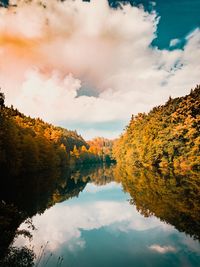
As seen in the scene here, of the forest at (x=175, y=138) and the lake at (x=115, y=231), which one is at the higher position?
the forest at (x=175, y=138)

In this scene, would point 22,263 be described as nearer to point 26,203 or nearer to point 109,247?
point 109,247

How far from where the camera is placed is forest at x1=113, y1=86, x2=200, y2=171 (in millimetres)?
82188

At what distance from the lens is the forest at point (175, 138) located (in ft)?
270

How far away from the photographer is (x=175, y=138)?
8781 centimetres

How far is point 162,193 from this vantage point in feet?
136

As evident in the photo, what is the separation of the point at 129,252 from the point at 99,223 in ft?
33.2

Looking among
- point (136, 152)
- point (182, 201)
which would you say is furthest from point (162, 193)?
point (136, 152)

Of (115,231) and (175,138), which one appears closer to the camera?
(115,231)

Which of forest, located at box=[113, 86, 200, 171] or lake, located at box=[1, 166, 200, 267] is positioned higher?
forest, located at box=[113, 86, 200, 171]

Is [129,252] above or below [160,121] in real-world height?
below

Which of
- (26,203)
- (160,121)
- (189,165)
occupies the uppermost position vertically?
(160,121)

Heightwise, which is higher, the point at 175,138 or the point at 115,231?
the point at 175,138

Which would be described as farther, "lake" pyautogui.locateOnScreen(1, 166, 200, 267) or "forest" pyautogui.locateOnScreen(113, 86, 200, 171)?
"forest" pyautogui.locateOnScreen(113, 86, 200, 171)

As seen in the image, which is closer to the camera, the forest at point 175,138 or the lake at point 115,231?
the lake at point 115,231
